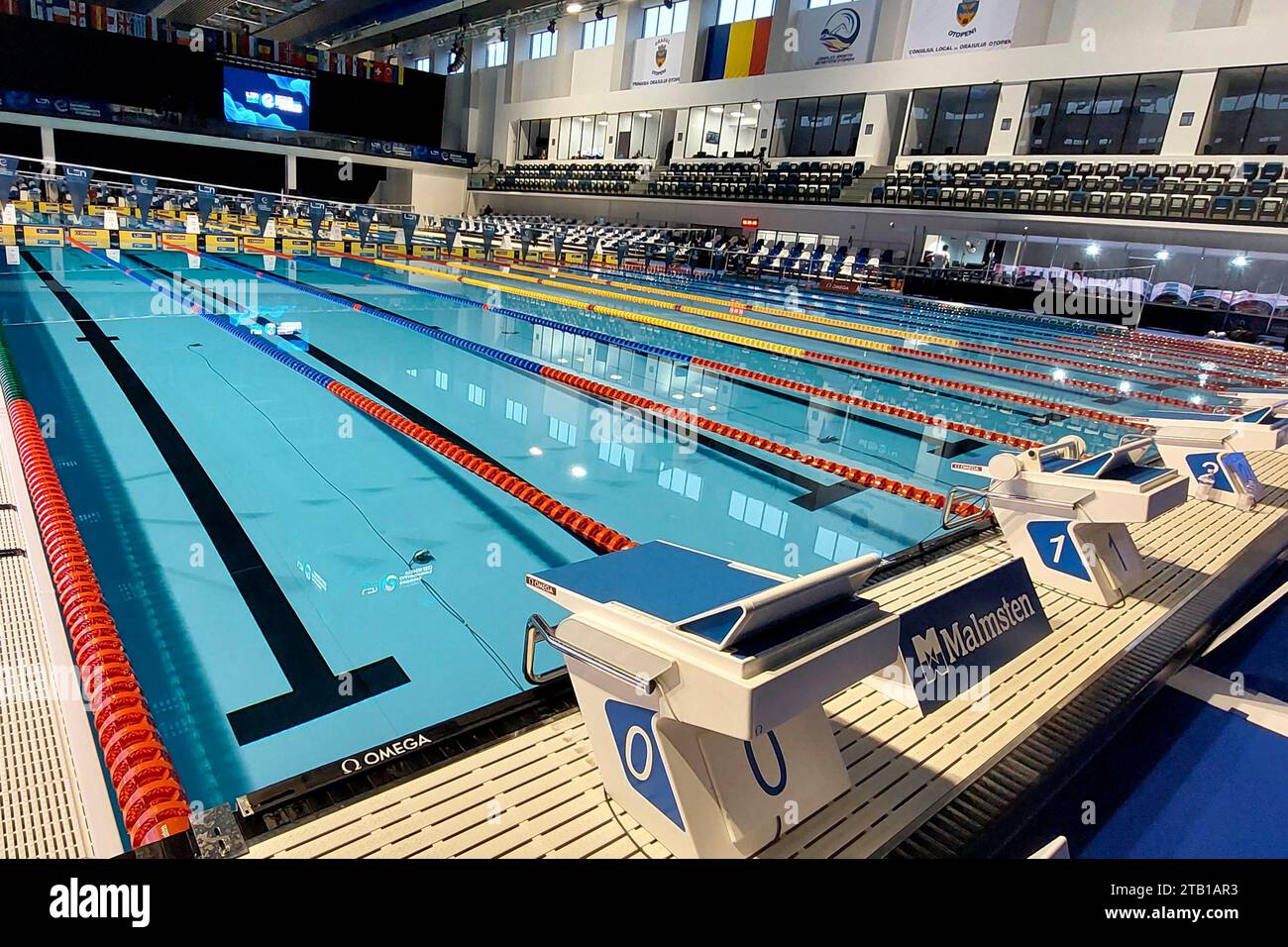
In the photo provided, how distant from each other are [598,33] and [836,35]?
31.9 ft

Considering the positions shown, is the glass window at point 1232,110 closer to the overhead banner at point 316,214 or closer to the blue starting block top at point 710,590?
the overhead banner at point 316,214

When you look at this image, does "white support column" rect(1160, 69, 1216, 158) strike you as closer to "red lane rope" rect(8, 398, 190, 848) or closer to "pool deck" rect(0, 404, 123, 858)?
"red lane rope" rect(8, 398, 190, 848)

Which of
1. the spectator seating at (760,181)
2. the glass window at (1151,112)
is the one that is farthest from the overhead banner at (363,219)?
the glass window at (1151,112)

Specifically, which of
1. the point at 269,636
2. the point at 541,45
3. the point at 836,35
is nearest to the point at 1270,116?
the point at 836,35

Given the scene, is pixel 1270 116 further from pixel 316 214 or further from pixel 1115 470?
pixel 316 214

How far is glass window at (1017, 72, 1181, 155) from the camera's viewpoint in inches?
614

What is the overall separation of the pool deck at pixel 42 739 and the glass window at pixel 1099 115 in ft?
64.3

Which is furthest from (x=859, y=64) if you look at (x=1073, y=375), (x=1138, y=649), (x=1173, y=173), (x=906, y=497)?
(x=1138, y=649)

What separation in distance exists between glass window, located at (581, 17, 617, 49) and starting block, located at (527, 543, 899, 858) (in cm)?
2778

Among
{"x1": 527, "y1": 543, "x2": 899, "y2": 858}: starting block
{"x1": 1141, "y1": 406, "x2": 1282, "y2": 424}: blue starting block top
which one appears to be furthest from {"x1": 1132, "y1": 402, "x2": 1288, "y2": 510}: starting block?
{"x1": 527, "y1": 543, "x2": 899, "y2": 858}: starting block

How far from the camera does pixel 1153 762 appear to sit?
1.99 metres

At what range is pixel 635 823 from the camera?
150 cm

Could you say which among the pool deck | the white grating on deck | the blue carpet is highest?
the blue carpet
